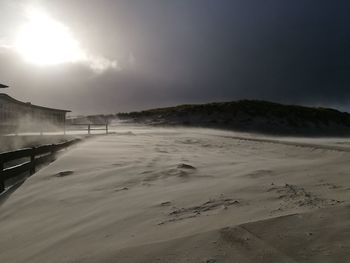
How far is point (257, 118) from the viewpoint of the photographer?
245 ft

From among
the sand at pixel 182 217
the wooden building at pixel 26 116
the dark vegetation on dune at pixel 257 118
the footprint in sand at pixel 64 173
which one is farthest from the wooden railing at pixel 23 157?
the dark vegetation on dune at pixel 257 118

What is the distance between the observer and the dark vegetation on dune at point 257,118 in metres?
71.2

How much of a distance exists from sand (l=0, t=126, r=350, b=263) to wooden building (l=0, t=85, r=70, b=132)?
87.9 ft

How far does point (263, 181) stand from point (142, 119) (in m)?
75.9

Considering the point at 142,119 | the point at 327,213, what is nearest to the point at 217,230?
the point at 327,213

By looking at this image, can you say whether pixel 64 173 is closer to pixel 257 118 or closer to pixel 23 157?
pixel 23 157

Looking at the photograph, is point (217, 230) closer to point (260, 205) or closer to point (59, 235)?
point (260, 205)

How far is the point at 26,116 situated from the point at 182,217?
41.2m

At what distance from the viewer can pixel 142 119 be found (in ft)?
273

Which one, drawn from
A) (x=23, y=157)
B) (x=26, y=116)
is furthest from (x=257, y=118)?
(x=23, y=157)

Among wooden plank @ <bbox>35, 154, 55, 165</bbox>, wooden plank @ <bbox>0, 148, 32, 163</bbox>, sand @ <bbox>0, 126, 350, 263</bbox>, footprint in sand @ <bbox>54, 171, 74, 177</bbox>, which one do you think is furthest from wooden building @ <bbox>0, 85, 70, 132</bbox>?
sand @ <bbox>0, 126, 350, 263</bbox>

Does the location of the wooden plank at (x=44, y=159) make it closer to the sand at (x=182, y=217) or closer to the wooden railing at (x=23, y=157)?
the wooden railing at (x=23, y=157)

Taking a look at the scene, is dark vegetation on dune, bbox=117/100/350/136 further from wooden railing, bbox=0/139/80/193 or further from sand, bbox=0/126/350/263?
sand, bbox=0/126/350/263

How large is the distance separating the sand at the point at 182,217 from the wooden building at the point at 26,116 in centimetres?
2680
